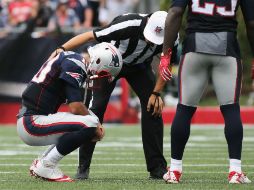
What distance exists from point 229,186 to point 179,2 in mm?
1365

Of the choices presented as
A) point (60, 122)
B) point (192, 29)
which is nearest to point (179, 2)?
point (192, 29)

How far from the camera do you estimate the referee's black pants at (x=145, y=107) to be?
7.61 m

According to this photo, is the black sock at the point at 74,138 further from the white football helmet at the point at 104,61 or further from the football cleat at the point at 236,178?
the football cleat at the point at 236,178

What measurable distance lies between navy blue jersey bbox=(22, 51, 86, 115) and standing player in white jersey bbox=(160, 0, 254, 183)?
2.11 ft

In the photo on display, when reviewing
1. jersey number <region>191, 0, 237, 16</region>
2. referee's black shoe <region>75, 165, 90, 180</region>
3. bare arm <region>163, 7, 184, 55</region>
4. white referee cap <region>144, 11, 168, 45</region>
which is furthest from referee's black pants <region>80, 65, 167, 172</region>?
jersey number <region>191, 0, 237, 16</region>

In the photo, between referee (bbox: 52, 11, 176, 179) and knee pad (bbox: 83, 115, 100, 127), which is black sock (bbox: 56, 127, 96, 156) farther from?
referee (bbox: 52, 11, 176, 179)

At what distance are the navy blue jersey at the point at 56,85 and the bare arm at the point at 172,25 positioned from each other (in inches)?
25.4

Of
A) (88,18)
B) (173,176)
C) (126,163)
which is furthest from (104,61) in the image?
(88,18)

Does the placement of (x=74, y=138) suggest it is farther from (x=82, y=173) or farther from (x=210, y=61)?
(x=210, y=61)

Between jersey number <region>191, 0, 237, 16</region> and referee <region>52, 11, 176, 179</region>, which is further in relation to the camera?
referee <region>52, 11, 176, 179</region>

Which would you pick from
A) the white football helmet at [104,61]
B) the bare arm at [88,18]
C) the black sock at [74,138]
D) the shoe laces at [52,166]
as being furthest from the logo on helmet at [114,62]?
the bare arm at [88,18]

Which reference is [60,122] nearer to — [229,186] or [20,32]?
[229,186]

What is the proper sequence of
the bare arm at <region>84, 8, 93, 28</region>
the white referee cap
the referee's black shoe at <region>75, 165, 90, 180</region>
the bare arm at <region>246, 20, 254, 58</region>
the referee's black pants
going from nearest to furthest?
the bare arm at <region>246, 20, 254, 58</region>
the white referee cap
the referee's black shoe at <region>75, 165, 90, 180</region>
the referee's black pants
the bare arm at <region>84, 8, 93, 28</region>

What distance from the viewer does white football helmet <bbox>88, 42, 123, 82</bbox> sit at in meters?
6.96
